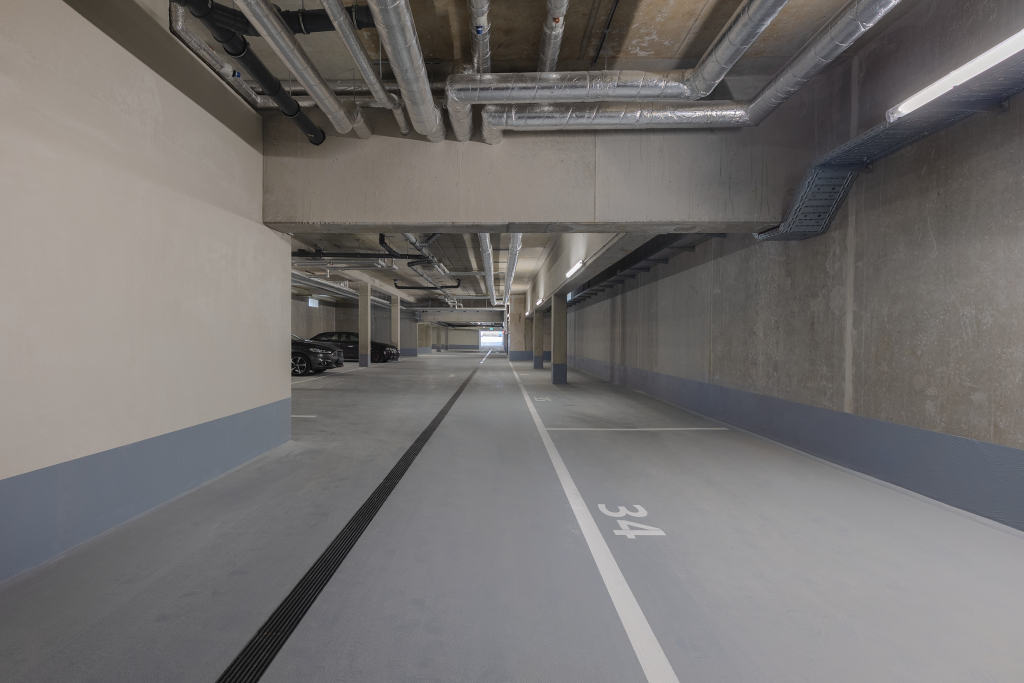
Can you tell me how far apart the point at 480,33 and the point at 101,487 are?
413 cm

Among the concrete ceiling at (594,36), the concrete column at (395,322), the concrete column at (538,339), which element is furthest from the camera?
the concrete column at (395,322)

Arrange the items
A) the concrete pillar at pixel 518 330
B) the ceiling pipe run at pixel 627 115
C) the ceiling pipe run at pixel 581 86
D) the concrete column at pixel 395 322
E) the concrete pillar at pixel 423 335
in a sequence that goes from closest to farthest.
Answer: the ceiling pipe run at pixel 581 86
the ceiling pipe run at pixel 627 115
the concrete column at pixel 395 322
the concrete pillar at pixel 518 330
the concrete pillar at pixel 423 335

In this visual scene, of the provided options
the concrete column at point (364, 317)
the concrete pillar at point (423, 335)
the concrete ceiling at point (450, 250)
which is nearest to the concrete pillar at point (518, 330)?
the concrete ceiling at point (450, 250)

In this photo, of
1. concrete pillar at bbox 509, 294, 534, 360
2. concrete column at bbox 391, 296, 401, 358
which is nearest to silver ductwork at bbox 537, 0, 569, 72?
concrete pillar at bbox 509, 294, 534, 360

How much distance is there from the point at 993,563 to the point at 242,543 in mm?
4720

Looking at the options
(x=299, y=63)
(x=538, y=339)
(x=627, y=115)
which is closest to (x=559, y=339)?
(x=538, y=339)

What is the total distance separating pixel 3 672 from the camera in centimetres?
167

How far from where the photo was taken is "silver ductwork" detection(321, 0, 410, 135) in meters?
2.66

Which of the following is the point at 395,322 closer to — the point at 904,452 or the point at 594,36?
the point at 594,36

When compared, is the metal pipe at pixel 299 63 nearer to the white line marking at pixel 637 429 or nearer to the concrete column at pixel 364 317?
the white line marking at pixel 637 429

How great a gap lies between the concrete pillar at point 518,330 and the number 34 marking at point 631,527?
20.2m

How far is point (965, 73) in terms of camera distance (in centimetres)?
263

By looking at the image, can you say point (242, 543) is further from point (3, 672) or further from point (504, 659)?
point (504, 659)

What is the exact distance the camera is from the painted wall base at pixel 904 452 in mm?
3020
